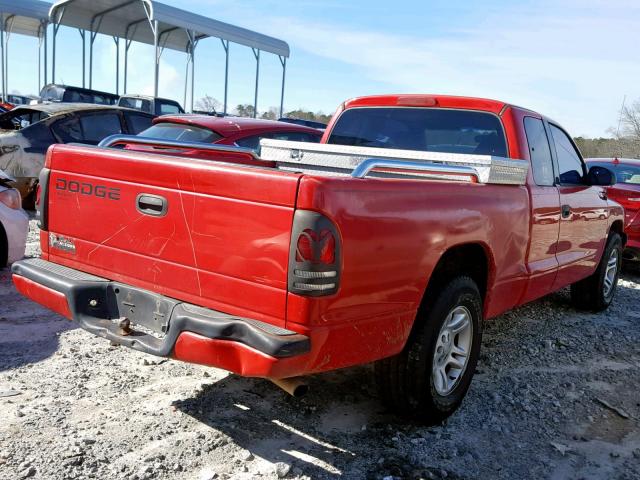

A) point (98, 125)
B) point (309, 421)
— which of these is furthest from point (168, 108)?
point (309, 421)

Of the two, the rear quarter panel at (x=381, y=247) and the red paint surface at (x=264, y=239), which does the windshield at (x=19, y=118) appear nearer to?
Answer: the red paint surface at (x=264, y=239)

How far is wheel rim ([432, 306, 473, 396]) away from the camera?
334 cm

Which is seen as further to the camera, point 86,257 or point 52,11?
point 52,11

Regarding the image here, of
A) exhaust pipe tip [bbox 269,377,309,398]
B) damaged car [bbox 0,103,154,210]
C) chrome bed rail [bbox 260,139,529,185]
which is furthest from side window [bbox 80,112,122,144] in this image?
exhaust pipe tip [bbox 269,377,309,398]

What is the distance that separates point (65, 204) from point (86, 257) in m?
0.32

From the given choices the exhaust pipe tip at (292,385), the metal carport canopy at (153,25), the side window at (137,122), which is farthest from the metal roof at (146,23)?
the exhaust pipe tip at (292,385)

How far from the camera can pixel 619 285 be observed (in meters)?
7.70

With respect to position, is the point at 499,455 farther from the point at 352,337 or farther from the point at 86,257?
the point at 86,257

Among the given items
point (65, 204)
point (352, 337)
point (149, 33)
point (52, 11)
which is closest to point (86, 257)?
point (65, 204)

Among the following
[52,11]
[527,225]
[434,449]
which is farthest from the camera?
[52,11]

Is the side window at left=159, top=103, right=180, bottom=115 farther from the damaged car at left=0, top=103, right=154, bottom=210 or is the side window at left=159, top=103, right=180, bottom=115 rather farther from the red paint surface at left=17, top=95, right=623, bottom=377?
the red paint surface at left=17, top=95, right=623, bottom=377

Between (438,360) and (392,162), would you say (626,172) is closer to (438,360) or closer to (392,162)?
(438,360)

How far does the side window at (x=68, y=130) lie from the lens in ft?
28.6

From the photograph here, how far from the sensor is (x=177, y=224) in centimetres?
275
